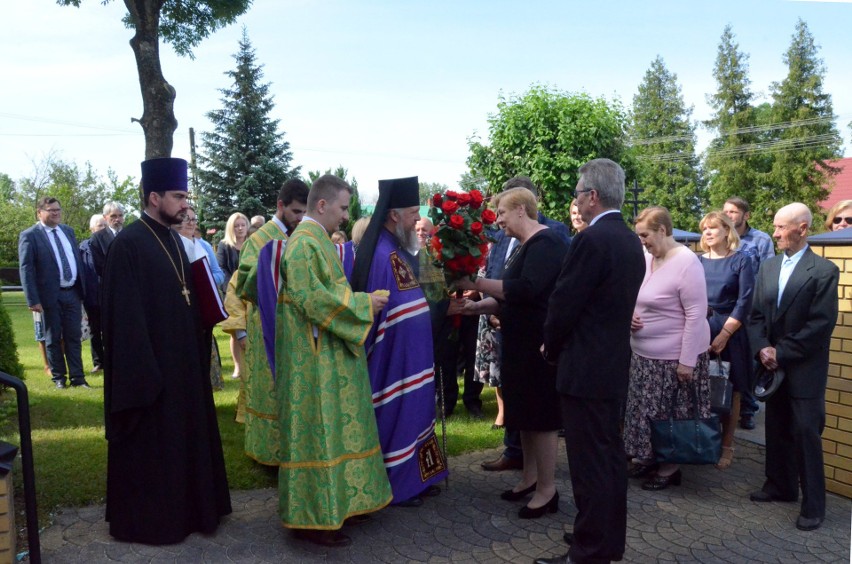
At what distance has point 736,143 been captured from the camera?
48.8m

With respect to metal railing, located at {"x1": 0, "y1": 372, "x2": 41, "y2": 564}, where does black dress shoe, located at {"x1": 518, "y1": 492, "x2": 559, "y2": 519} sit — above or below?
below

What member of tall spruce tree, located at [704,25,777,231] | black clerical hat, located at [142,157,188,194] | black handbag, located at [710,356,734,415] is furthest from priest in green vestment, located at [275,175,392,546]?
tall spruce tree, located at [704,25,777,231]

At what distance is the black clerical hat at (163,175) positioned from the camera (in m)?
4.36

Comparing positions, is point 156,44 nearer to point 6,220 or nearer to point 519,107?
point 519,107

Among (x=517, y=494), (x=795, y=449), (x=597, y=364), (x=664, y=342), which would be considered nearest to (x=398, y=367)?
(x=517, y=494)

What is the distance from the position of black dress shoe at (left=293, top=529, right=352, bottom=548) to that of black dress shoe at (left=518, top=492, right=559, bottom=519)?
4.06ft

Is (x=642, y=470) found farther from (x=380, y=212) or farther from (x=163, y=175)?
(x=163, y=175)

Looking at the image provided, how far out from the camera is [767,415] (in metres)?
5.16

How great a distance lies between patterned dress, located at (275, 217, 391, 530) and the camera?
13.5 ft

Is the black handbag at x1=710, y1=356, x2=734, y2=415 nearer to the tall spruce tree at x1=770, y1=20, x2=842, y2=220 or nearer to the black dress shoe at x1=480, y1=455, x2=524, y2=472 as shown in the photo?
the black dress shoe at x1=480, y1=455, x2=524, y2=472

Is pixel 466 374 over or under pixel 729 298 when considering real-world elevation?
under

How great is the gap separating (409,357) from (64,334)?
20.6 feet

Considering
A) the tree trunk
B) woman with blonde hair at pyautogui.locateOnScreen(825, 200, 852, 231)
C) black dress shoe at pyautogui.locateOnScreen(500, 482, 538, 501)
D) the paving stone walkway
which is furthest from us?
the tree trunk

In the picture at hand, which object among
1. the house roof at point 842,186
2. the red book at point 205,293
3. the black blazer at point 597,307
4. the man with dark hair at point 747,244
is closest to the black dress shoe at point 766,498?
the black blazer at point 597,307
